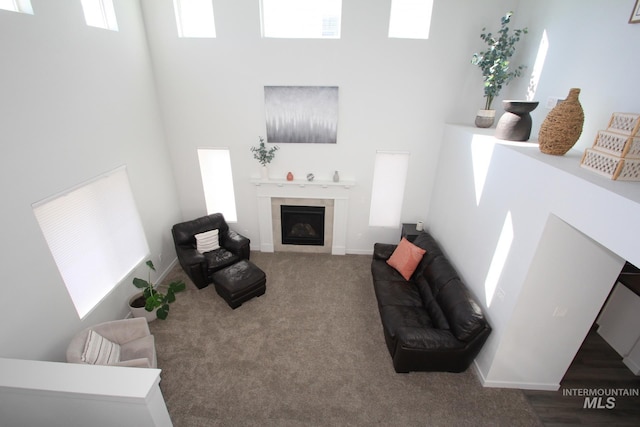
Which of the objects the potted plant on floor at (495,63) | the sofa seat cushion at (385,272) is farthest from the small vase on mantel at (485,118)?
the sofa seat cushion at (385,272)

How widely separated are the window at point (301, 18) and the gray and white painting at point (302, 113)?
2.73 feet

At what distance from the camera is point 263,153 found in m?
5.27

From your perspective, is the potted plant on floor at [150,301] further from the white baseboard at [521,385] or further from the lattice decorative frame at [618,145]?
the lattice decorative frame at [618,145]

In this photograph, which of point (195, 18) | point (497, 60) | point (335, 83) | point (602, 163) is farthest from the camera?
point (335, 83)

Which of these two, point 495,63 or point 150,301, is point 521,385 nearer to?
point 495,63

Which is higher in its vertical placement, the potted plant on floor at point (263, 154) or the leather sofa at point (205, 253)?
the potted plant on floor at point (263, 154)

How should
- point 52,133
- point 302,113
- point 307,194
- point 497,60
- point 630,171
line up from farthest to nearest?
point 307,194 → point 302,113 → point 497,60 → point 52,133 → point 630,171

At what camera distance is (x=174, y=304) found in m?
4.60

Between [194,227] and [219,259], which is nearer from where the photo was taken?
[219,259]

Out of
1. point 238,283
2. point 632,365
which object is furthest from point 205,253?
point 632,365

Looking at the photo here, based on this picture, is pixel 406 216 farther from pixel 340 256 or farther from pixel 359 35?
pixel 359 35

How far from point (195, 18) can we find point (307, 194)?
348cm

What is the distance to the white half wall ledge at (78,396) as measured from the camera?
208 centimetres

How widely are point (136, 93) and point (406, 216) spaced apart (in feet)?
16.9
